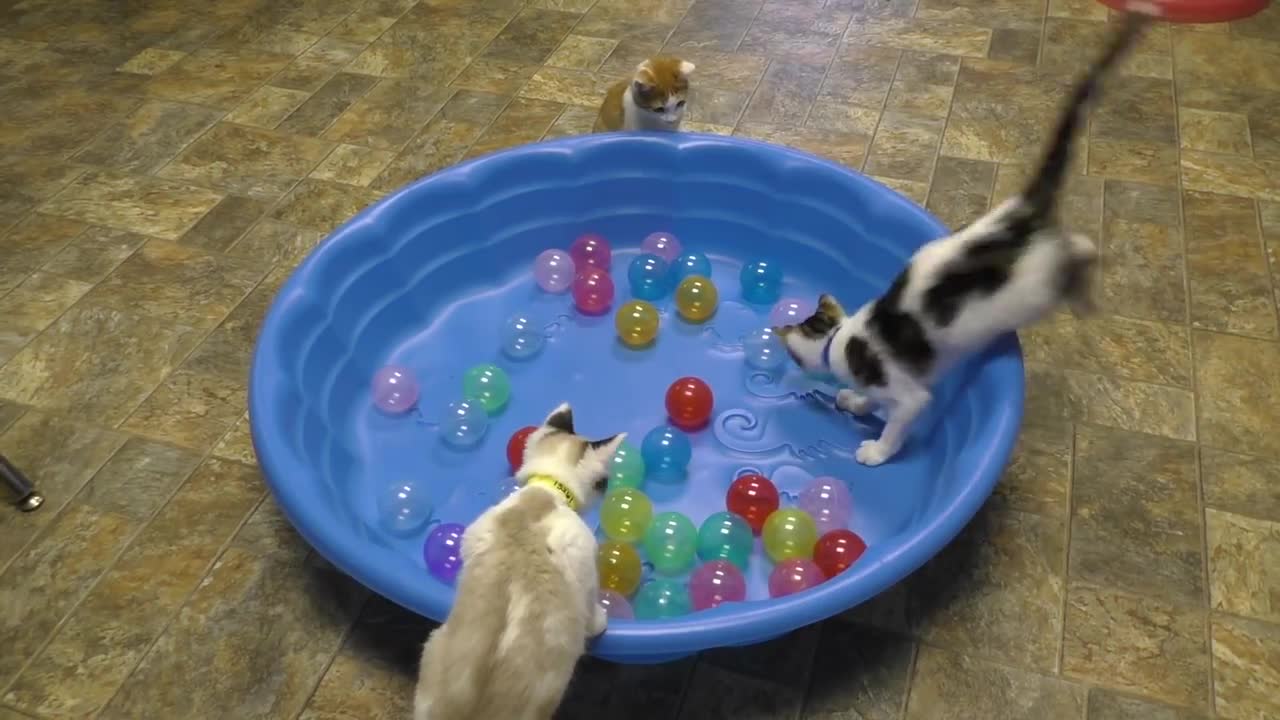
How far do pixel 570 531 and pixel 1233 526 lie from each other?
1.44 metres

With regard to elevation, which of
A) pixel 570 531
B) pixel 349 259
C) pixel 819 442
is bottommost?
pixel 819 442

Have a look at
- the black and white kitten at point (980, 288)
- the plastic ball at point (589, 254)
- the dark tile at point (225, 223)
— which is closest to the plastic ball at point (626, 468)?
the black and white kitten at point (980, 288)

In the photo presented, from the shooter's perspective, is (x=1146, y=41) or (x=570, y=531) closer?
(x=570, y=531)

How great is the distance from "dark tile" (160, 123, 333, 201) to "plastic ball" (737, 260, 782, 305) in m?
1.52

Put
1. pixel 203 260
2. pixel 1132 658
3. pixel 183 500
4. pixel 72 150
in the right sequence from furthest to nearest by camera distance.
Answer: pixel 72 150 → pixel 203 260 → pixel 183 500 → pixel 1132 658

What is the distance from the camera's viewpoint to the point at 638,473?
2162 millimetres

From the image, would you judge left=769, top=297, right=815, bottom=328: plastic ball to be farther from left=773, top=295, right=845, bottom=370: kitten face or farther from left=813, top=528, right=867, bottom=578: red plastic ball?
left=813, top=528, right=867, bottom=578: red plastic ball

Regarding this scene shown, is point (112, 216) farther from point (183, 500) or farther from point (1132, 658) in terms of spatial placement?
point (1132, 658)

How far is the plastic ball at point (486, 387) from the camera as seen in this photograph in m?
2.36

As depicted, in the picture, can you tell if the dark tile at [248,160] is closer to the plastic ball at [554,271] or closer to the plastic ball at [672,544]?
the plastic ball at [554,271]

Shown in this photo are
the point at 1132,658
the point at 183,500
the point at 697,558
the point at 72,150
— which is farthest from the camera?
the point at 72,150

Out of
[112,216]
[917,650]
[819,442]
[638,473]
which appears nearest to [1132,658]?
[917,650]

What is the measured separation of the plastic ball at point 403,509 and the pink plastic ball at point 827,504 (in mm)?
833

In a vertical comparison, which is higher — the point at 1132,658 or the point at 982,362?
the point at 982,362
